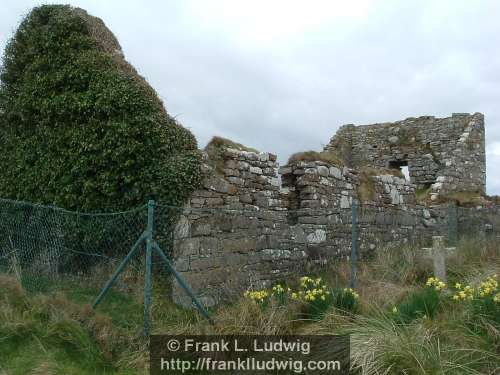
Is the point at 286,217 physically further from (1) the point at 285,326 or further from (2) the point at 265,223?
(1) the point at 285,326

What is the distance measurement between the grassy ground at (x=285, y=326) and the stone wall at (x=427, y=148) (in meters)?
9.80

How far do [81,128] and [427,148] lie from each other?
1212 cm

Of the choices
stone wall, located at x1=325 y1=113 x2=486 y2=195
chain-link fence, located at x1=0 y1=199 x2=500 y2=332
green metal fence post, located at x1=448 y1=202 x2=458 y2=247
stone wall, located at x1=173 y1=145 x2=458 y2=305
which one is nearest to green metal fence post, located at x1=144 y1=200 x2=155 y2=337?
Answer: chain-link fence, located at x1=0 y1=199 x2=500 y2=332

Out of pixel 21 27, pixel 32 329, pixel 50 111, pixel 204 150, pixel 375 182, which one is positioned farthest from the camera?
pixel 375 182

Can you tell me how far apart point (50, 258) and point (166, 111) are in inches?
117

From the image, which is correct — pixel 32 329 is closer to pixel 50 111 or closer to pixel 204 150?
pixel 204 150

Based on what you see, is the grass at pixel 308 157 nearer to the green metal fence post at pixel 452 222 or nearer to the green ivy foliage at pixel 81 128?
the green ivy foliage at pixel 81 128

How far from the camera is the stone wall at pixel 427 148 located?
1569cm

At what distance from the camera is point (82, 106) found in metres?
7.95

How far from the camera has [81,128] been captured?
315 inches

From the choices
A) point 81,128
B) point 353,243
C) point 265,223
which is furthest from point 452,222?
point 81,128

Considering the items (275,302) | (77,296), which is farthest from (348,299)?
(77,296)

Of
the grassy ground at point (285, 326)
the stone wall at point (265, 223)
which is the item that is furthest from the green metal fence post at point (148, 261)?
the stone wall at point (265, 223)

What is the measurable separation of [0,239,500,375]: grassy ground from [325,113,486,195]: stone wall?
386 inches
